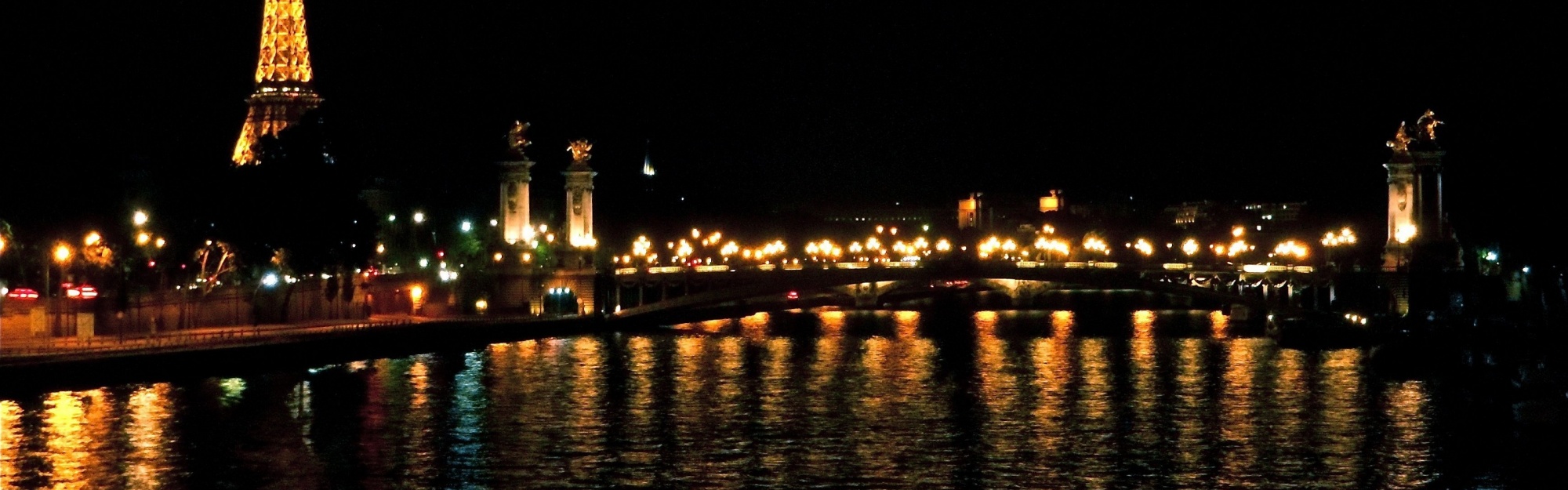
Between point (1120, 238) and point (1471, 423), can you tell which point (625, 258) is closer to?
point (1120, 238)

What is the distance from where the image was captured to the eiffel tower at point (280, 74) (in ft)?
220

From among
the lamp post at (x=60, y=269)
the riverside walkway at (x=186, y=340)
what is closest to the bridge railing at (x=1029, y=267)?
the riverside walkway at (x=186, y=340)

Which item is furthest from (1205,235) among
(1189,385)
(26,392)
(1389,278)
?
(26,392)

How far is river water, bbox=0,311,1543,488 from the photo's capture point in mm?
28734

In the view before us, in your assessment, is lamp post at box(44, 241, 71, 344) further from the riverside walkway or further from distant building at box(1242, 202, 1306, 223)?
distant building at box(1242, 202, 1306, 223)

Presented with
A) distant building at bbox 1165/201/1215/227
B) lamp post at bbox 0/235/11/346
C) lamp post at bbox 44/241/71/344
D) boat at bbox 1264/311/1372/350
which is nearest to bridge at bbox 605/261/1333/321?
boat at bbox 1264/311/1372/350

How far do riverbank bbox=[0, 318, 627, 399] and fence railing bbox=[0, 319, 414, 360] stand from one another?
0.03 metres

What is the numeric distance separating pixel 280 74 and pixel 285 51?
0.78 m

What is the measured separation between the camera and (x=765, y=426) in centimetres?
3403

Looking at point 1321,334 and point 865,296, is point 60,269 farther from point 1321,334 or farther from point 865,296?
point 865,296

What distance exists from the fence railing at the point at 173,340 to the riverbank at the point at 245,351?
33 mm

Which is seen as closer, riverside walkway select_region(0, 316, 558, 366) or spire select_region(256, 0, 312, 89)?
riverside walkway select_region(0, 316, 558, 366)

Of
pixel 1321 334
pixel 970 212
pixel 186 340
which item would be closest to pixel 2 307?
pixel 186 340

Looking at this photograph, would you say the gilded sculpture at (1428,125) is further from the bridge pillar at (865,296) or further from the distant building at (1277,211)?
the distant building at (1277,211)
